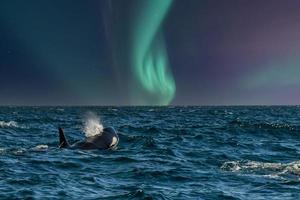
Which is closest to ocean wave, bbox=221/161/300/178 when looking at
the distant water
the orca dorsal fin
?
the distant water

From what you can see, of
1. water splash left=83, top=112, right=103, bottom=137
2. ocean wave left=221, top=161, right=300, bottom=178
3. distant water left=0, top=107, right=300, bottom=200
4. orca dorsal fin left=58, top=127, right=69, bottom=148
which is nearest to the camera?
distant water left=0, top=107, right=300, bottom=200

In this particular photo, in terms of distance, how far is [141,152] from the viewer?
2889cm

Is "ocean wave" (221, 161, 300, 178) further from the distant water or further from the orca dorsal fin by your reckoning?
the orca dorsal fin

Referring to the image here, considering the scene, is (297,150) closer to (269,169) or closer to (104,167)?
(269,169)

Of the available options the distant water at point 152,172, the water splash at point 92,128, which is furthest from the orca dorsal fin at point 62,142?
the water splash at point 92,128

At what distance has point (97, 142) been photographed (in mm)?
29984

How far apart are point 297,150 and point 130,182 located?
1587 cm

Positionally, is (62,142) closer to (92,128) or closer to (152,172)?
(152,172)

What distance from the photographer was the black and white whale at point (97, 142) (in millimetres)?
29406

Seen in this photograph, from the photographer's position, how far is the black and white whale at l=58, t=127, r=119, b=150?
29.4m

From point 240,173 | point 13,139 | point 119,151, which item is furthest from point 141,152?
point 13,139

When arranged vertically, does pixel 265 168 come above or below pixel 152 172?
above

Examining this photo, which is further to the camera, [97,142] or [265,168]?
[97,142]

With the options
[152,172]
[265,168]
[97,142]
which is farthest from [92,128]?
[152,172]
